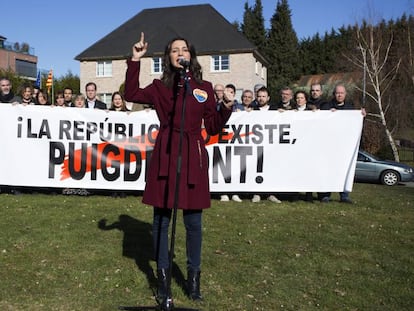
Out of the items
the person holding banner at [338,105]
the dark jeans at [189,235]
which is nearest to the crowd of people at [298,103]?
the person holding banner at [338,105]

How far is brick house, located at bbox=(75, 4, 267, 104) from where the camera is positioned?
41812 mm

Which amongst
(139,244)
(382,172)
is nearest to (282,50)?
(382,172)

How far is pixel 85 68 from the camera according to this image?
1820 inches

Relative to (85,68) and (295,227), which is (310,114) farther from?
(85,68)

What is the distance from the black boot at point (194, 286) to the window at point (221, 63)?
39.4 m

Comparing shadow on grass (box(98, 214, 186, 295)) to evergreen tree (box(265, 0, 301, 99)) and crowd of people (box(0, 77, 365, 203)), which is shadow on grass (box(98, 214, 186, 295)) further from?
evergreen tree (box(265, 0, 301, 99))

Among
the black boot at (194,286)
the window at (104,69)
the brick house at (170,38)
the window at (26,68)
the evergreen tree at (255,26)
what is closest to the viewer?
the black boot at (194,286)

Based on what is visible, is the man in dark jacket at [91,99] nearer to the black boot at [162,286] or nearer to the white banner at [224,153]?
the white banner at [224,153]

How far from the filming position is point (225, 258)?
4969 mm

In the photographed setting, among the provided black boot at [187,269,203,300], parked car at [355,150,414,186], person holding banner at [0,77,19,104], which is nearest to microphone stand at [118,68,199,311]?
black boot at [187,269,203,300]

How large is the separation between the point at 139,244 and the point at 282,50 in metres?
68.0

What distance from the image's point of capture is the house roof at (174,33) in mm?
42000

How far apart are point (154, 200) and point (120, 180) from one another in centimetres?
504

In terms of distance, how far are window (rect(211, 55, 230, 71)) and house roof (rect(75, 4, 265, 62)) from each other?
0.94 metres
